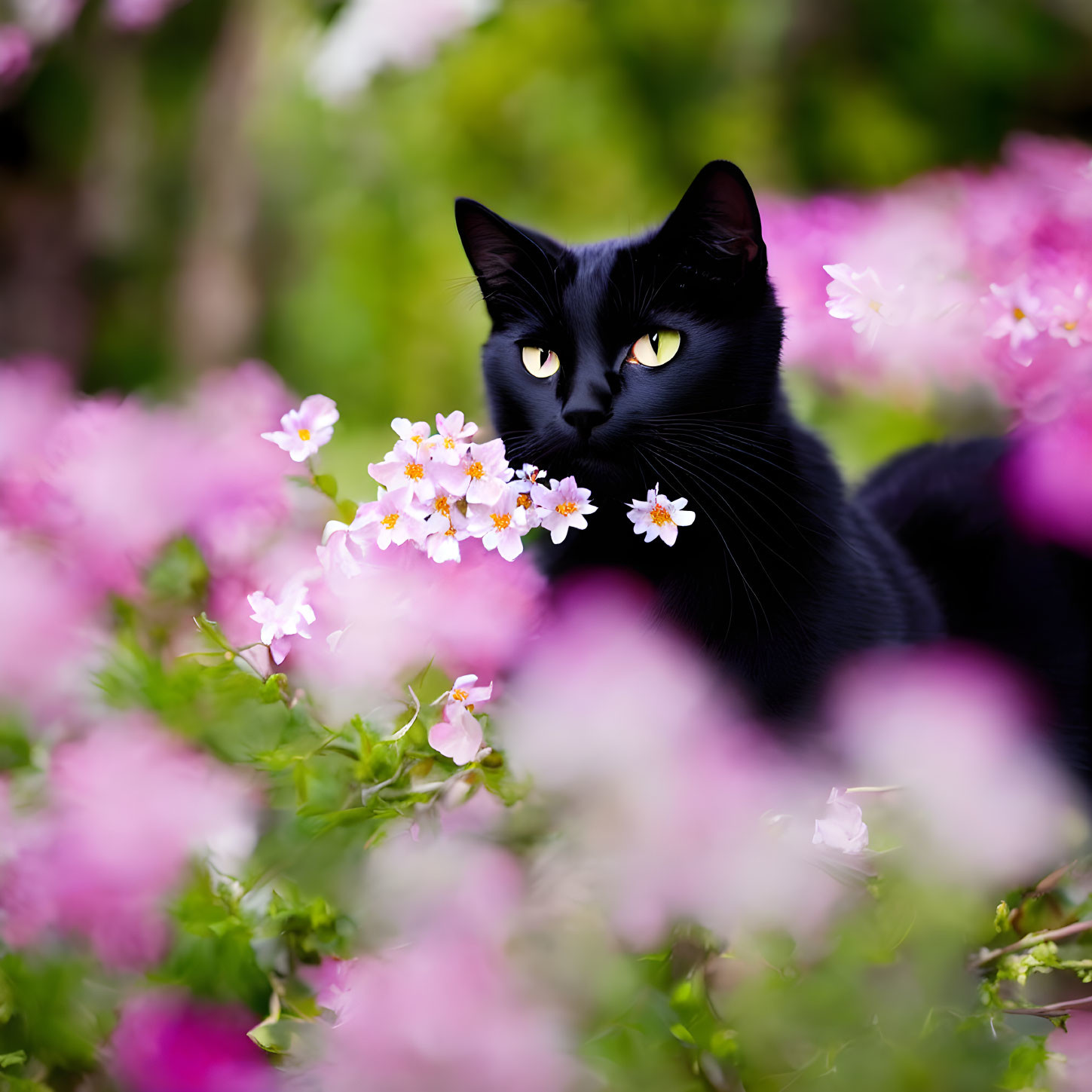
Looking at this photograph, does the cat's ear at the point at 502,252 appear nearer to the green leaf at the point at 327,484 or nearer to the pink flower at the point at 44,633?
the green leaf at the point at 327,484

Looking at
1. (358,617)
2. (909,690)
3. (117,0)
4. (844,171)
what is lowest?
(844,171)

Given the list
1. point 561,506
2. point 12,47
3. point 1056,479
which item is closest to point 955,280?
point 1056,479

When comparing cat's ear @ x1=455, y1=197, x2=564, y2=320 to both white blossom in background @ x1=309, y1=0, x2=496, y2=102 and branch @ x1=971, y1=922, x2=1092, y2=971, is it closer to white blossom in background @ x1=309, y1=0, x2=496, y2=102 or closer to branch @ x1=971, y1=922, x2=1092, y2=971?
branch @ x1=971, y1=922, x2=1092, y2=971

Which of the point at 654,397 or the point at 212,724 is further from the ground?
the point at 654,397

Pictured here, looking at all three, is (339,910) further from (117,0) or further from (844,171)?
(844,171)

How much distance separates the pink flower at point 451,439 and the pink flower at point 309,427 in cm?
7

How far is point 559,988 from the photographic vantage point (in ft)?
1.74

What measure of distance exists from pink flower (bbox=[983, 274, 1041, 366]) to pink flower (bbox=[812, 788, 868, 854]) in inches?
13.0

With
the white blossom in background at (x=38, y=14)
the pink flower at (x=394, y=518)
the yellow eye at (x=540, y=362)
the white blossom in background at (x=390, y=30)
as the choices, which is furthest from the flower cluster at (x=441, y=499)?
the white blossom in background at (x=38, y=14)

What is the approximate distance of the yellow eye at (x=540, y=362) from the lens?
574 mm

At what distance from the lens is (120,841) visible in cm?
53

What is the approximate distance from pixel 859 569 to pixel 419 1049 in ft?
1.19

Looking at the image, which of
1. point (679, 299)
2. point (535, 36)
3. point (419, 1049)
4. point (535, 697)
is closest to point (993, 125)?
point (535, 36)

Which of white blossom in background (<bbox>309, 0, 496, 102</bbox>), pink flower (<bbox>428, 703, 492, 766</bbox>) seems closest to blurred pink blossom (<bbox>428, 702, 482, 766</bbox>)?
pink flower (<bbox>428, 703, 492, 766</bbox>)
